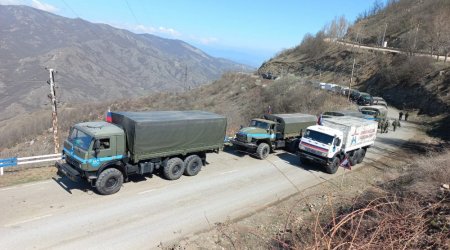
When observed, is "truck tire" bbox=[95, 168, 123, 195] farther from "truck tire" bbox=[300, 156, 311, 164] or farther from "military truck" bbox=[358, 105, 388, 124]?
"military truck" bbox=[358, 105, 388, 124]

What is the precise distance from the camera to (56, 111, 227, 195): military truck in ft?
46.7

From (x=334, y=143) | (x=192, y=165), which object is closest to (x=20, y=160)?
(x=192, y=165)

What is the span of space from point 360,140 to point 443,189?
10.5 meters

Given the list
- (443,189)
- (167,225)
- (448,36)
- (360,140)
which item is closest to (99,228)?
(167,225)

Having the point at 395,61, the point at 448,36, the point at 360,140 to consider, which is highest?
the point at 448,36

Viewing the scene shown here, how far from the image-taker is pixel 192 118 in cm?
1730

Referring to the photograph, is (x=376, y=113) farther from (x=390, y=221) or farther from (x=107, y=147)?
(x=390, y=221)

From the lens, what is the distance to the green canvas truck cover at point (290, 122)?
2312 centimetres

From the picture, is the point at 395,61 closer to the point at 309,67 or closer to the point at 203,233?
the point at 309,67

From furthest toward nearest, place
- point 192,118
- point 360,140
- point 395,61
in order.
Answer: point 395,61
point 360,140
point 192,118

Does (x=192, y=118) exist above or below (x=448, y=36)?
below

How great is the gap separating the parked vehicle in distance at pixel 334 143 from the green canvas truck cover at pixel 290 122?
2622 mm

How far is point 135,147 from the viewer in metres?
15.0

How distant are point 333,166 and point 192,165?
8055 mm
